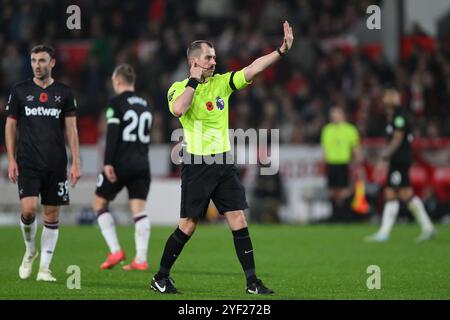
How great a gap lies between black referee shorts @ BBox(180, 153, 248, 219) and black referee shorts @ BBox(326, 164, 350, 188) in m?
11.6

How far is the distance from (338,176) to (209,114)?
11.7 meters

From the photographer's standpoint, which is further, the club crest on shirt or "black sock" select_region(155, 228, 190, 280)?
"black sock" select_region(155, 228, 190, 280)

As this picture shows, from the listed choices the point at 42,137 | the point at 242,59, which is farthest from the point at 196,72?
the point at 242,59

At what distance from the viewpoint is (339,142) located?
20719 mm

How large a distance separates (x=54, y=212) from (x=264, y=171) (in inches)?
432

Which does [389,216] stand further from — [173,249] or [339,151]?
[173,249]

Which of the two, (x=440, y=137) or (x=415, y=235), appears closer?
(x=415, y=235)

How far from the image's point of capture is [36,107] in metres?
10.5

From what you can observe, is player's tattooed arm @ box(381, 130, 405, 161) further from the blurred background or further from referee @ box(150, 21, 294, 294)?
referee @ box(150, 21, 294, 294)

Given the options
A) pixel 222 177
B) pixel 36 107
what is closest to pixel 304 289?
pixel 222 177

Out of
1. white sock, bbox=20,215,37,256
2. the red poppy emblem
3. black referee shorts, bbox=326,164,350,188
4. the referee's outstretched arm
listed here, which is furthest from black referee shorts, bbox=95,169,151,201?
black referee shorts, bbox=326,164,350,188

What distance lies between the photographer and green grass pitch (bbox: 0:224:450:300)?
31.4 ft

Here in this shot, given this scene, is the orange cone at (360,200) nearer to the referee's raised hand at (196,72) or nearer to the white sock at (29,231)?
the white sock at (29,231)
